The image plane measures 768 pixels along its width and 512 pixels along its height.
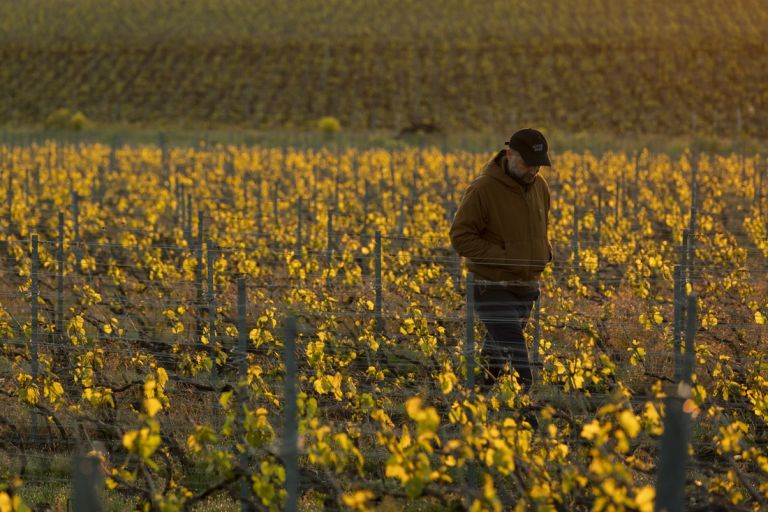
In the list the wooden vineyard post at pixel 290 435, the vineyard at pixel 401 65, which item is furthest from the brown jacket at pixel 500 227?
the vineyard at pixel 401 65

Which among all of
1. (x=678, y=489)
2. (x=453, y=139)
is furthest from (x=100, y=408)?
→ (x=453, y=139)

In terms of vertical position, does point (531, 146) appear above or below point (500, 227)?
above

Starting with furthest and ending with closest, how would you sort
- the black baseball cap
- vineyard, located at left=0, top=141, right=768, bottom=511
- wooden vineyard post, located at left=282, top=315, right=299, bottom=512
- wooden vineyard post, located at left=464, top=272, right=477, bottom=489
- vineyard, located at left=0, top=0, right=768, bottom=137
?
vineyard, located at left=0, top=0, right=768, bottom=137 → the black baseball cap → wooden vineyard post, located at left=464, top=272, right=477, bottom=489 → vineyard, located at left=0, top=141, right=768, bottom=511 → wooden vineyard post, located at left=282, top=315, right=299, bottom=512

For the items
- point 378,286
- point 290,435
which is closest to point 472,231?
point 378,286

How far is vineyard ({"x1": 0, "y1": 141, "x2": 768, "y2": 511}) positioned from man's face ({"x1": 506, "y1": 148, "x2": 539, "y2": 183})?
0.93m

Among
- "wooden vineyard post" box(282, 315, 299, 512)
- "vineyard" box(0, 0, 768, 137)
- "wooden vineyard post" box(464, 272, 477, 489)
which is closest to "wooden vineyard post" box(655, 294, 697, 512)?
"wooden vineyard post" box(282, 315, 299, 512)

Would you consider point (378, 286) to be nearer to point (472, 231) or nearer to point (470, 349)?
point (472, 231)

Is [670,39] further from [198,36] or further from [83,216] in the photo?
[83,216]

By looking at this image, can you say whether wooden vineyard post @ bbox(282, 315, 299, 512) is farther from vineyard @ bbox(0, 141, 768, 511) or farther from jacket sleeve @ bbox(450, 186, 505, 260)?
jacket sleeve @ bbox(450, 186, 505, 260)

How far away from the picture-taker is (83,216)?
1188 cm

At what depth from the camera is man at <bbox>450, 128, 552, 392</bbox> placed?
543 centimetres

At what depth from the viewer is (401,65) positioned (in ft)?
157

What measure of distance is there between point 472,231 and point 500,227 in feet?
0.49

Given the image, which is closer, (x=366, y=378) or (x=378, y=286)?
(x=366, y=378)
